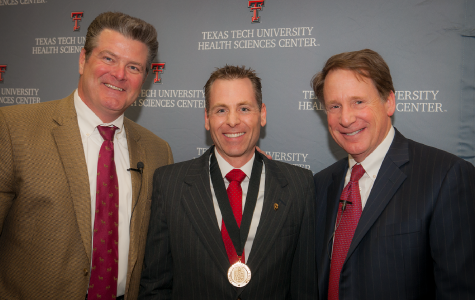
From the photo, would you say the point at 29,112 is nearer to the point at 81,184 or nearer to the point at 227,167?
the point at 81,184

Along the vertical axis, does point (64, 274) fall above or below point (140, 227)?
below

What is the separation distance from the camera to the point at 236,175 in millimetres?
2080

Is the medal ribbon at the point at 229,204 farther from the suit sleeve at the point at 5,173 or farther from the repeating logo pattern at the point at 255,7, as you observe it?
the repeating logo pattern at the point at 255,7

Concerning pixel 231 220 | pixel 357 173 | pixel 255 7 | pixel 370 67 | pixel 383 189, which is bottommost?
pixel 231 220

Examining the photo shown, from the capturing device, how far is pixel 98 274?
1947 millimetres

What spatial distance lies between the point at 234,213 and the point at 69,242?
1086mm

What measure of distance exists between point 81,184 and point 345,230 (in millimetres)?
1796

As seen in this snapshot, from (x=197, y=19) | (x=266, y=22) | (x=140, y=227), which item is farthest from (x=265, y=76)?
(x=140, y=227)

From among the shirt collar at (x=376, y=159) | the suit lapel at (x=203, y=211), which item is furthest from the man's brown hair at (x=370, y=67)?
the suit lapel at (x=203, y=211)

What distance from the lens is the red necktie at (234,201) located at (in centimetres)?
188

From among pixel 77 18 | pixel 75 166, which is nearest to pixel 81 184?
pixel 75 166

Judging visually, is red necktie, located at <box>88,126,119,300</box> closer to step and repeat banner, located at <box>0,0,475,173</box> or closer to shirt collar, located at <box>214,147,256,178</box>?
shirt collar, located at <box>214,147,256,178</box>

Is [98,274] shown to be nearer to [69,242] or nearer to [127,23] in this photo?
[69,242]

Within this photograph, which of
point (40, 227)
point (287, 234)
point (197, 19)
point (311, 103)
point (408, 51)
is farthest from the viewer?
point (197, 19)
